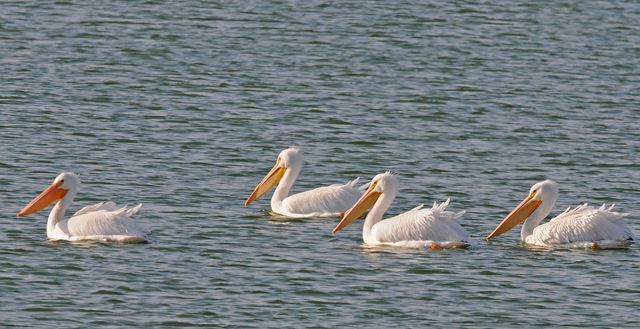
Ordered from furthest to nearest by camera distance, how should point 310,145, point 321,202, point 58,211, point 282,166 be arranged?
1. point 310,145
2. point 282,166
3. point 321,202
4. point 58,211

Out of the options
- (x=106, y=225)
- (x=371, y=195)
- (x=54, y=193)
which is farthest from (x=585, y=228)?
(x=54, y=193)

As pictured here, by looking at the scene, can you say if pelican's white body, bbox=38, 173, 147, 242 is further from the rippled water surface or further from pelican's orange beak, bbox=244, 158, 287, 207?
pelican's orange beak, bbox=244, 158, 287, 207

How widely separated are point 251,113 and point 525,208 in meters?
5.96

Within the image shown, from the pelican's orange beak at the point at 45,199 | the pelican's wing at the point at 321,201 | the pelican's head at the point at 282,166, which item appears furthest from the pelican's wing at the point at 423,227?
the pelican's orange beak at the point at 45,199

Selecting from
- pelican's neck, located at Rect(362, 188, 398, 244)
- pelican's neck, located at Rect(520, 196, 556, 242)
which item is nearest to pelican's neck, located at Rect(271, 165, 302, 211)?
pelican's neck, located at Rect(362, 188, 398, 244)

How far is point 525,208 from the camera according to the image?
14375 mm

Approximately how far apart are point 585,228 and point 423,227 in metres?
1.32

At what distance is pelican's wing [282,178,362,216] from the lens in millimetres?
15094

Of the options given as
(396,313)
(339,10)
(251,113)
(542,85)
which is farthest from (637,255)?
(339,10)

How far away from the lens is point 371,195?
48.0 ft

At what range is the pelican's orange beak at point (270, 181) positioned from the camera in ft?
51.0

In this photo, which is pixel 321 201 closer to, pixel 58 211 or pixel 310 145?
pixel 58 211

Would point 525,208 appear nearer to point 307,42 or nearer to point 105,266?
point 105,266

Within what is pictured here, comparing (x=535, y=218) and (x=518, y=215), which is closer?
(x=518, y=215)
